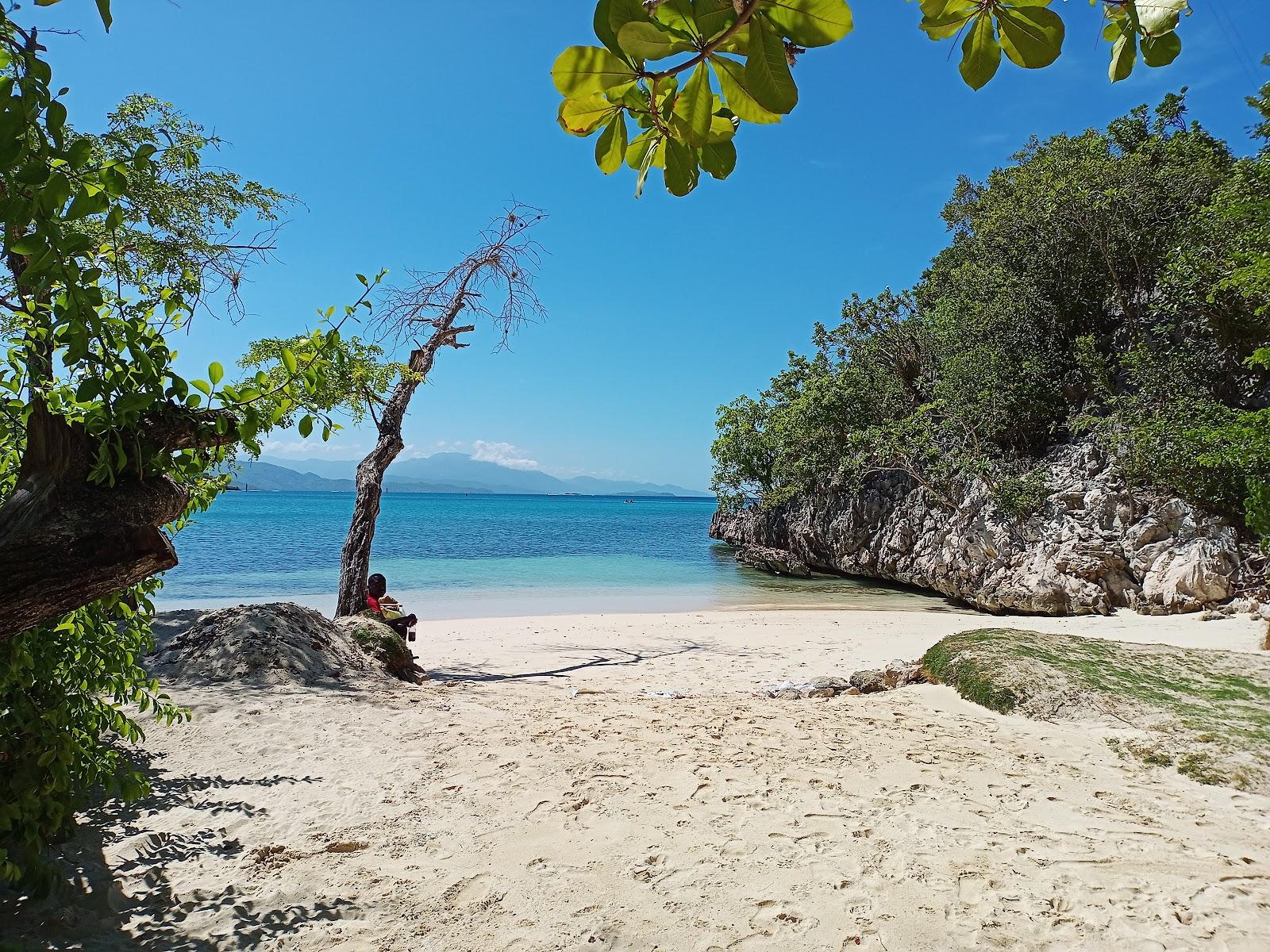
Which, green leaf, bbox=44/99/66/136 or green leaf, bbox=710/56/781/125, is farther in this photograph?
green leaf, bbox=44/99/66/136

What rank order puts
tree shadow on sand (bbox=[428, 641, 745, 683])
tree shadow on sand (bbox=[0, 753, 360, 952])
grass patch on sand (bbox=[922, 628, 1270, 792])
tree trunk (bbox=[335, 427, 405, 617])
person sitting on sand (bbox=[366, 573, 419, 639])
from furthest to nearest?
tree trunk (bbox=[335, 427, 405, 617]) < tree shadow on sand (bbox=[428, 641, 745, 683]) < person sitting on sand (bbox=[366, 573, 419, 639]) < grass patch on sand (bbox=[922, 628, 1270, 792]) < tree shadow on sand (bbox=[0, 753, 360, 952])

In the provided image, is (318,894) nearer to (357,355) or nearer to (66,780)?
(66,780)

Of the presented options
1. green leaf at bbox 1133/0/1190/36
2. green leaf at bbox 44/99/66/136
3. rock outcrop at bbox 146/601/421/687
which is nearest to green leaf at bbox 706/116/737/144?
green leaf at bbox 1133/0/1190/36

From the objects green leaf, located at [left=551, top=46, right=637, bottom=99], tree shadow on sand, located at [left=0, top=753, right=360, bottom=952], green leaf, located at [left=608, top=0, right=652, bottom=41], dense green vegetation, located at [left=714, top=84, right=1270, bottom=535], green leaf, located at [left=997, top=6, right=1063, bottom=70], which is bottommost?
tree shadow on sand, located at [left=0, top=753, right=360, bottom=952]

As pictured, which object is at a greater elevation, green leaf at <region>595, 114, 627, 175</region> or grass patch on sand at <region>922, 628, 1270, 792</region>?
green leaf at <region>595, 114, 627, 175</region>

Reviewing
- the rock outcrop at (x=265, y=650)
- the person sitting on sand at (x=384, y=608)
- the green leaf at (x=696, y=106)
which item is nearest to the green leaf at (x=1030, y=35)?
the green leaf at (x=696, y=106)

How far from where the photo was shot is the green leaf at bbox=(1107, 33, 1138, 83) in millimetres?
1013

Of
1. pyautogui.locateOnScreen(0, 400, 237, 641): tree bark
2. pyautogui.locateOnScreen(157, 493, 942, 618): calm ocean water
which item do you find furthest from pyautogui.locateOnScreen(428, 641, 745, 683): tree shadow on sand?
pyautogui.locateOnScreen(0, 400, 237, 641): tree bark

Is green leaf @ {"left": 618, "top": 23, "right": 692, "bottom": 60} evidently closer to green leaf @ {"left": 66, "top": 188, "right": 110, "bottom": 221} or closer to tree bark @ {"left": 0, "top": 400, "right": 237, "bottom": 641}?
green leaf @ {"left": 66, "top": 188, "right": 110, "bottom": 221}

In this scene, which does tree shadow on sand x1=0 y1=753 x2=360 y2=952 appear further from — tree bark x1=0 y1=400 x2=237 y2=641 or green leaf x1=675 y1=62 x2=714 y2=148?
green leaf x1=675 y1=62 x2=714 y2=148

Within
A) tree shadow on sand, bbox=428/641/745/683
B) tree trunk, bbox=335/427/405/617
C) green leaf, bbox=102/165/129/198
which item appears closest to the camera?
green leaf, bbox=102/165/129/198

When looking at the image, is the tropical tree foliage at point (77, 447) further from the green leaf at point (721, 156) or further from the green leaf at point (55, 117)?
the green leaf at point (721, 156)

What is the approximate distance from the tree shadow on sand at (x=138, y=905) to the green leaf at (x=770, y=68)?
9.25ft

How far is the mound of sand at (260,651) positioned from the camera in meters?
5.44
